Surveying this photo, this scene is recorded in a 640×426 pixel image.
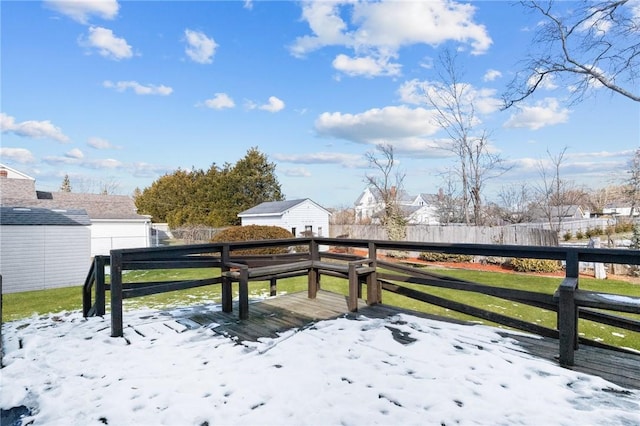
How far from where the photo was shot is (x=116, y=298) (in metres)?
3.41

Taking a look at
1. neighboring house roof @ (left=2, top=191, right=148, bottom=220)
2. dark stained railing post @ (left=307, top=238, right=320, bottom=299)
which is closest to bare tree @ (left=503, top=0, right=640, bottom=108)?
dark stained railing post @ (left=307, top=238, right=320, bottom=299)

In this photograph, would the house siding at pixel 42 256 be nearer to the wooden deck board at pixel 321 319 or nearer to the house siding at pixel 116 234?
the house siding at pixel 116 234

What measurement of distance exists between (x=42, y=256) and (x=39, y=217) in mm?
1376

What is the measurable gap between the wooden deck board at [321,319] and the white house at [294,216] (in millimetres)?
15286

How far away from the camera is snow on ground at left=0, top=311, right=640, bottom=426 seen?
6.38 ft

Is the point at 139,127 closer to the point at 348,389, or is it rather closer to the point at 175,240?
the point at 175,240

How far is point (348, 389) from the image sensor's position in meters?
2.25

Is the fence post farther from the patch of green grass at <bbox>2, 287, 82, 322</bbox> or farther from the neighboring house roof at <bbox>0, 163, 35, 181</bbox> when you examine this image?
the neighboring house roof at <bbox>0, 163, 35, 181</bbox>

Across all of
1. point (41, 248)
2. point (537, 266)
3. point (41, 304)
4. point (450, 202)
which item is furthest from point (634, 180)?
point (41, 248)

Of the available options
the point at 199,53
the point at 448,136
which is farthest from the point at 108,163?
the point at 448,136

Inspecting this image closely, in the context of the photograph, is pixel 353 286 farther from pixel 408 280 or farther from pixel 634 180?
pixel 634 180

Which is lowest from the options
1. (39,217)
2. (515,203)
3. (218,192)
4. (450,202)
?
(39,217)

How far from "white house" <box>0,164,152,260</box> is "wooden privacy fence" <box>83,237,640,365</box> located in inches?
652

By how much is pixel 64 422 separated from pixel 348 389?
5.48 feet
